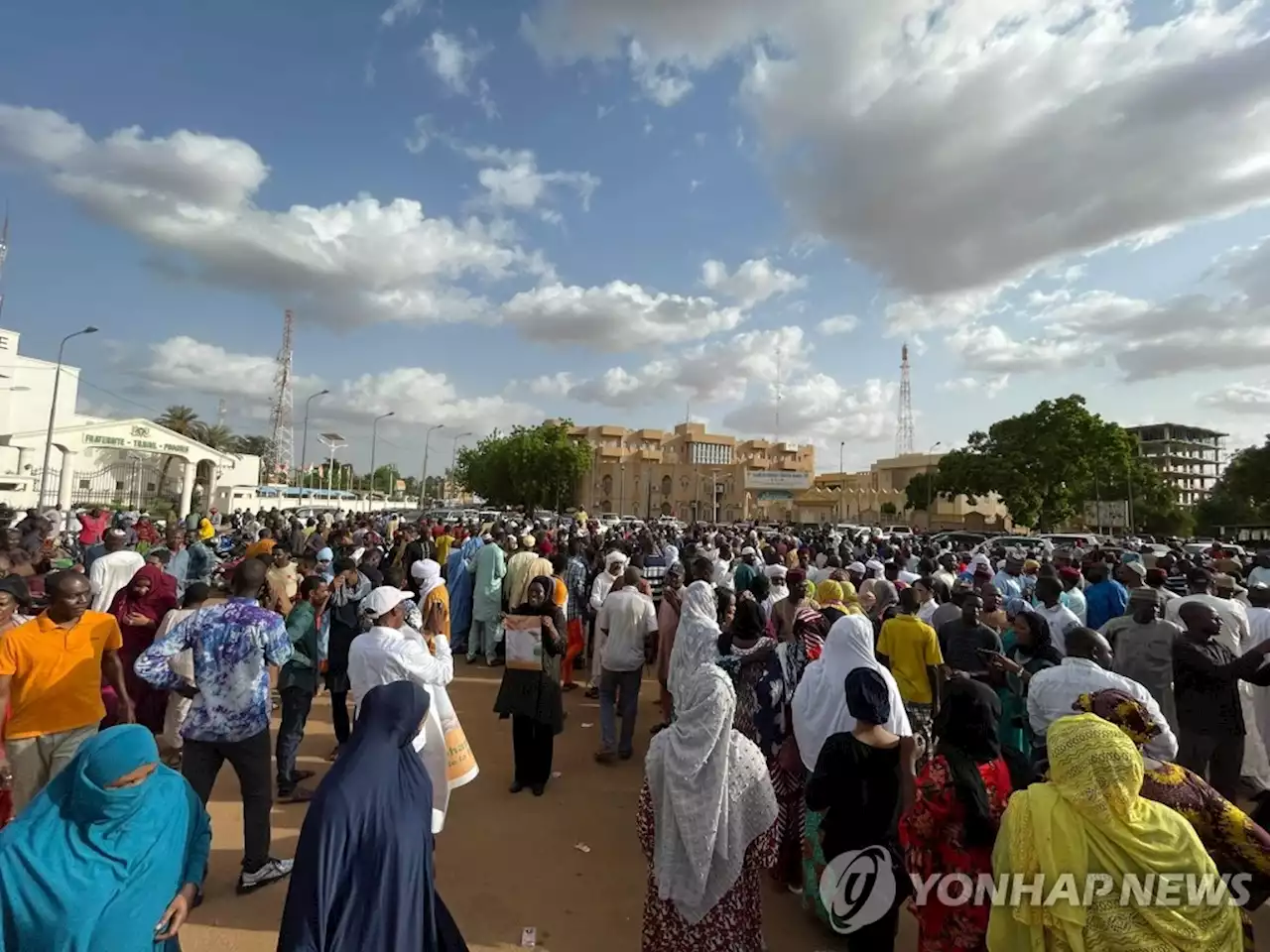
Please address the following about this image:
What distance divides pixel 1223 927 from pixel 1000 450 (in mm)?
39889

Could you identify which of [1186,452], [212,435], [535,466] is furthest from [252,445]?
[1186,452]

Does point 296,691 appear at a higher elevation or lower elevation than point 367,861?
lower

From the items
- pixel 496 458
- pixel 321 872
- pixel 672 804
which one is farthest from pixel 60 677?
pixel 496 458

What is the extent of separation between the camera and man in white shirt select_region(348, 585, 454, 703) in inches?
136

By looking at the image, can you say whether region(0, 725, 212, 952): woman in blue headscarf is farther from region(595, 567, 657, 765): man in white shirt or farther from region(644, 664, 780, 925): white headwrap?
region(595, 567, 657, 765): man in white shirt

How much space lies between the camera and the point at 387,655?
11.3 ft

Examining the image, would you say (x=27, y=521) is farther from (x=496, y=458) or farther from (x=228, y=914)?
(x=496, y=458)

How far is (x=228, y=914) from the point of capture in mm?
3443

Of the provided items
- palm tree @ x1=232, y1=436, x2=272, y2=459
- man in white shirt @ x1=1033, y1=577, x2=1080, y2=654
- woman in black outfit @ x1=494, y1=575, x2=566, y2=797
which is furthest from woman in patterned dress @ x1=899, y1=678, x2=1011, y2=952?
palm tree @ x1=232, y1=436, x2=272, y2=459

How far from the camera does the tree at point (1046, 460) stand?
34000 millimetres

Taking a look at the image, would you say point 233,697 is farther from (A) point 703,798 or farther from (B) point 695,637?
(B) point 695,637

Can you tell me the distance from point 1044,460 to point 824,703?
1485 inches

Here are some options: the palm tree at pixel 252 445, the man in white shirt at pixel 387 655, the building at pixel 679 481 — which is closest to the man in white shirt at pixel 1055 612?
the man in white shirt at pixel 387 655

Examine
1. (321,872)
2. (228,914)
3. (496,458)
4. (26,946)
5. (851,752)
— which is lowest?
(228,914)
